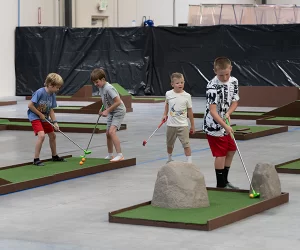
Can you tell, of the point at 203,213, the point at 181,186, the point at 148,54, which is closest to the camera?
the point at 203,213

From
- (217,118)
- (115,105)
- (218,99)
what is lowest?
(115,105)

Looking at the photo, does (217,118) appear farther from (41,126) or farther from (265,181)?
(41,126)

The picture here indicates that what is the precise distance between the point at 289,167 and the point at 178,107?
160cm

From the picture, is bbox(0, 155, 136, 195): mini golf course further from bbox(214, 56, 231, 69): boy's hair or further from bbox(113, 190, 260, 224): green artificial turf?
bbox(214, 56, 231, 69): boy's hair

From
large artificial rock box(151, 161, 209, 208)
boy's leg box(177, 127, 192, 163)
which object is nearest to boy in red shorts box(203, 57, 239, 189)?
large artificial rock box(151, 161, 209, 208)

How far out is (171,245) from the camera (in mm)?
6211

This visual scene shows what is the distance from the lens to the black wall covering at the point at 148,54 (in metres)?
26.1

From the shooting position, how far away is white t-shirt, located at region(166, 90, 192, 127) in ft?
34.9

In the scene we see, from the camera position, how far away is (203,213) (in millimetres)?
7199

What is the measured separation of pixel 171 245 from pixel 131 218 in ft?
2.82

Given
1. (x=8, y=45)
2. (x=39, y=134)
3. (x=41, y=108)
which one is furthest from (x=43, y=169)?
(x=8, y=45)

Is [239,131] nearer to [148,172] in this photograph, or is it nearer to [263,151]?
[263,151]

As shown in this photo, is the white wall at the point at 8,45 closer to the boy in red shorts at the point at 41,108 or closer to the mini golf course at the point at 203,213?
the boy in red shorts at the point at 41,108

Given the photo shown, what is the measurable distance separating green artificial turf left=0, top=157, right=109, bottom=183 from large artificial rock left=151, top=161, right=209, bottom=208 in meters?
2.32
